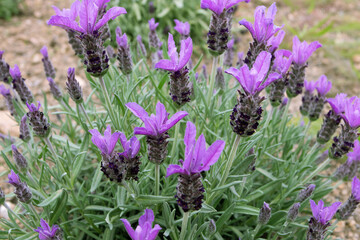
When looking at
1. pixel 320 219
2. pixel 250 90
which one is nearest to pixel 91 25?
pixel 250 90

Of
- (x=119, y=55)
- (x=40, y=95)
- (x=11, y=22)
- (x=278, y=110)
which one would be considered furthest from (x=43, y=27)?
(x=278, y=110)

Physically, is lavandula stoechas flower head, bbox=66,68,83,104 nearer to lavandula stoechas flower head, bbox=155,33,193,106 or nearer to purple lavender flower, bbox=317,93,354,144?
lavandula stoechas flower head, bbox=155,33,193,106

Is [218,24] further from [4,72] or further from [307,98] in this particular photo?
[4,72]

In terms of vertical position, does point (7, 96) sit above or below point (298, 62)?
below

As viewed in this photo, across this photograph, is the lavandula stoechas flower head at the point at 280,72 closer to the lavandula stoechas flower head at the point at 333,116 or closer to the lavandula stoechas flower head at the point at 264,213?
the lavandula stoechas flower head at the point at 333,116

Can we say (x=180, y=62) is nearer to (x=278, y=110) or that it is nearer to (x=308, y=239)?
(x=308, y=239)

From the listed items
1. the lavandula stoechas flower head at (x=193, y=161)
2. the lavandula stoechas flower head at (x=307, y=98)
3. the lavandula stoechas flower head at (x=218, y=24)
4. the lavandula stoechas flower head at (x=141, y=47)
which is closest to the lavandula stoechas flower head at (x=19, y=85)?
the lavandula stoechas flower head at (x=141, y=47)
